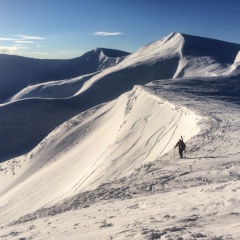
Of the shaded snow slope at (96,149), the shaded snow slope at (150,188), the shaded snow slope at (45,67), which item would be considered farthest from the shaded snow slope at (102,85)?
the shaded snow slope at (45,67)

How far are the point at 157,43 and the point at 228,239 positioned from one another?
296ft

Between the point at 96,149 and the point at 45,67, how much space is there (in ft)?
298

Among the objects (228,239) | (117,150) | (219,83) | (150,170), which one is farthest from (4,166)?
(228,239)

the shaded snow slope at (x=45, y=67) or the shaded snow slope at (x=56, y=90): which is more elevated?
the shaded snow slope at (x=45, y=67)

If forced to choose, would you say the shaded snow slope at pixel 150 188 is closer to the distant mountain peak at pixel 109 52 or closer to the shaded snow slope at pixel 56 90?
the shaded snow slope at pixel 56 90

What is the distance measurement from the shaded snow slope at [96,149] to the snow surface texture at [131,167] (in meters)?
0.12

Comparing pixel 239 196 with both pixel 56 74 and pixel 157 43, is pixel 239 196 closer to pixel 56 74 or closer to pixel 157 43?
pixel 157 43

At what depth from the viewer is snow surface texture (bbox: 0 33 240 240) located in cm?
701

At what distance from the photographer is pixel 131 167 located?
647 inches

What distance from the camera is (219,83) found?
36.5 meters

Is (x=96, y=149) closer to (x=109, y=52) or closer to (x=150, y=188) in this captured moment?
(x=150, y=188)

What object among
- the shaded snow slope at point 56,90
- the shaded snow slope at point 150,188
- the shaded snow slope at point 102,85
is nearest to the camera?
the shaded snow slope at point 150,188

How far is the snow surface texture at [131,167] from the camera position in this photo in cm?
701

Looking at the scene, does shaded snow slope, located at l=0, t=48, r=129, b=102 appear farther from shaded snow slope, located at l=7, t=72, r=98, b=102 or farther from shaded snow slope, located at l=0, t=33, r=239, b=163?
shaded snow slope, located at l=7, t=72, r=98, b=102
